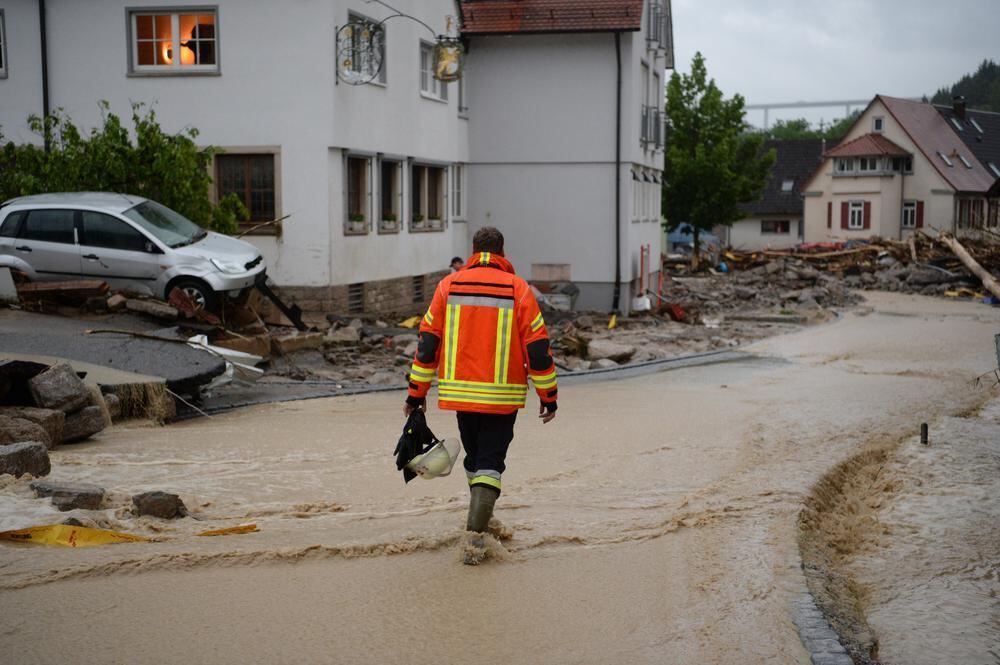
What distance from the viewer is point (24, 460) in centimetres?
862

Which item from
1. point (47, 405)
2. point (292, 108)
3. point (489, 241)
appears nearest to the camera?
point (489, 241)

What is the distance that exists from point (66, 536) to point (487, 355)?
2.59 m

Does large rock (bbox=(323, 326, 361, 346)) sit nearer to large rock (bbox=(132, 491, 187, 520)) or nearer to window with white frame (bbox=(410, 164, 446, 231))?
window with white frame (bbox=(410, 164, 446, 231))

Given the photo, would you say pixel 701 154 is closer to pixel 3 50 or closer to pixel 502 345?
pixel 3 50

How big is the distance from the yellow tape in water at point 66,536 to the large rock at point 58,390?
424 centimetres

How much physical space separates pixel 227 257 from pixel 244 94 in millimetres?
5732

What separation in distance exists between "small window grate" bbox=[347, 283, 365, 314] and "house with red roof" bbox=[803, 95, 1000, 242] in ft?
147

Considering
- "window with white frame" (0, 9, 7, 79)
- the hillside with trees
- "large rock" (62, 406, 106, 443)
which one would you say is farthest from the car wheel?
the hillside with trees

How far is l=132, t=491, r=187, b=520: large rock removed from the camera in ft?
25.8

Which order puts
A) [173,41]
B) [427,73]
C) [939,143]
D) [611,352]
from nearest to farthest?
1. [611,352]
2. [173,41]
3. [427,73]
4. [939,143]

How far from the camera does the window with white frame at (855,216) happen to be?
6488 centimetres

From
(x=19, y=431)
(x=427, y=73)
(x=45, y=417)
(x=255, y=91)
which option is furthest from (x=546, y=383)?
(x=427, y=73)

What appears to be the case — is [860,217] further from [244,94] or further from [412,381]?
[412,381]

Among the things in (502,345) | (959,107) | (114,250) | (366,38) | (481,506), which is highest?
(959,107)
